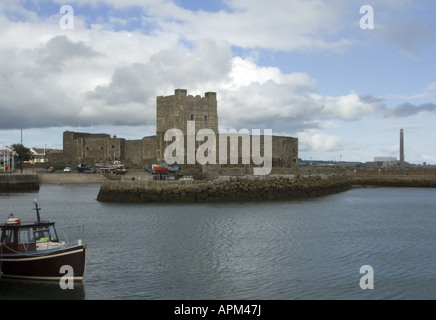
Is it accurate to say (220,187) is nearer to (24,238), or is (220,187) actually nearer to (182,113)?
(182,113)

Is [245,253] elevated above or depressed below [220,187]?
below

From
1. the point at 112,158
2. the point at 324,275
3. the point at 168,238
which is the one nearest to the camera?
the point at 324,275

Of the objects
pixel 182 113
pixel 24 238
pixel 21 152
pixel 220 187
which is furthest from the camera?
pixel 21 152

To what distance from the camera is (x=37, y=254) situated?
1195 cm

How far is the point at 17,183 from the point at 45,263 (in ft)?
106

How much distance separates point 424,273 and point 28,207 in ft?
71.3

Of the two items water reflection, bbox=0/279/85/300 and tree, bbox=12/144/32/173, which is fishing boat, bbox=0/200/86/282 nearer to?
water reflection, bbox=0/279/85/300

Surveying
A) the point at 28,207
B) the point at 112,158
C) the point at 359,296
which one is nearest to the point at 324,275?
the point at 359,296

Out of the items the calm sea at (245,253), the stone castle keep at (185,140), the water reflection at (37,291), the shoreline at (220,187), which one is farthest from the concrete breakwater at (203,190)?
the water reflection at (37,291)

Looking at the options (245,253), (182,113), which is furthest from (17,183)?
(245,253)

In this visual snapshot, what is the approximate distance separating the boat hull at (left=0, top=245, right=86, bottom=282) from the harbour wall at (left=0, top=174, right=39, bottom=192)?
3111cm
